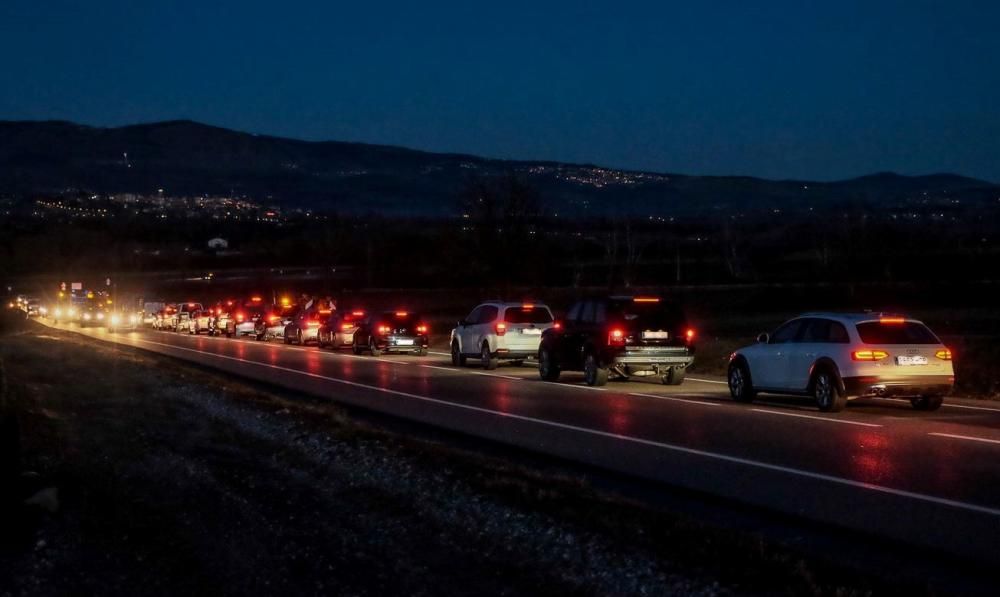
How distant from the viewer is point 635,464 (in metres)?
14.7

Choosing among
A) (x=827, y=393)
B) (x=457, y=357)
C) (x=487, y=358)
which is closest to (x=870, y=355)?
(x=827, y=393)

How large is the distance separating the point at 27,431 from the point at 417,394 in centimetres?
868

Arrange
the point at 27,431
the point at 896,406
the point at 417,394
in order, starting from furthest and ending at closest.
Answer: the point at 417,394 < the point at 896,406 < the point at 27,431

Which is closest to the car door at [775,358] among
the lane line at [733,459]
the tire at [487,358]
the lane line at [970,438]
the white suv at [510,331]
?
the lane line at [970,438]

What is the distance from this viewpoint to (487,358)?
32.9 m

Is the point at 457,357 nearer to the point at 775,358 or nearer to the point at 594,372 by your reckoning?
the point at 594,372

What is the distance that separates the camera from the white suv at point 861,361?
19562 mm

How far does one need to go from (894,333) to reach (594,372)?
7.68 metres

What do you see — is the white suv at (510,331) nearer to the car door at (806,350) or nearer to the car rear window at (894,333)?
the car door at (806,350)

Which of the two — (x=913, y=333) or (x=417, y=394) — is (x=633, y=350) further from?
(x=913, y=333)

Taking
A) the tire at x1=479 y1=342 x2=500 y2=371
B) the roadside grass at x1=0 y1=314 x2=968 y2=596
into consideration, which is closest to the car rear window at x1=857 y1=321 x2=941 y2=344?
the roadside grass at x1=0 y1=314 x2=968 y2=596

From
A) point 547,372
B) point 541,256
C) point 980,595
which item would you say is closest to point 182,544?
point 980,595

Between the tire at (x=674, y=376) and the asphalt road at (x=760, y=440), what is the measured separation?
0.42 m

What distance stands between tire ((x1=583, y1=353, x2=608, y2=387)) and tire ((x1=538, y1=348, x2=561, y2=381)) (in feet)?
4.89
